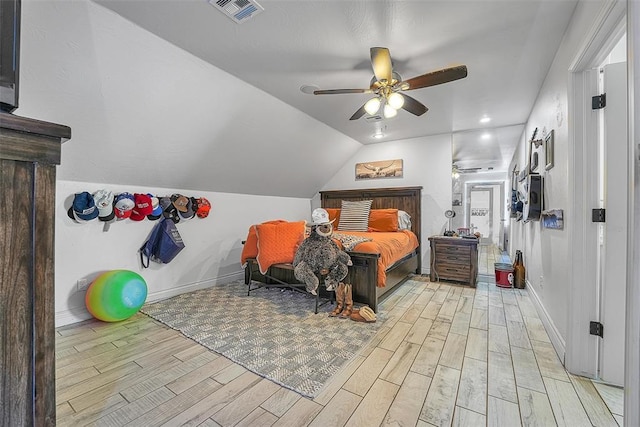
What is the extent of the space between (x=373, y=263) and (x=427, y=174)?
2.56m

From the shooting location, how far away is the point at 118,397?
1536 millimetres

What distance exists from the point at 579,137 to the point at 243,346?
109 inches

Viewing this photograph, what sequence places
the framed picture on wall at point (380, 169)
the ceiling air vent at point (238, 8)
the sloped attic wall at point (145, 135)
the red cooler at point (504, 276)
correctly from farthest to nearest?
the framed picture on wall at point (380, 169) < the red cooler at point (504, 276) < the sloped attic wall at point (145, 135) < the ceiling air vent at point (238, 8)

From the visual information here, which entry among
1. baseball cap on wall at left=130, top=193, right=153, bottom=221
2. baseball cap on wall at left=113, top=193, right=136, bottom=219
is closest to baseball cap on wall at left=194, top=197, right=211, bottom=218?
baseball cap on wall at left=130, top=193, right=153, bottom=221

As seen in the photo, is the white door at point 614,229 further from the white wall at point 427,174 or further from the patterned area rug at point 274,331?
the white wall at point 427,174

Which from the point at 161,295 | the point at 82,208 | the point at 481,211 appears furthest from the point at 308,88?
the point at 481,211

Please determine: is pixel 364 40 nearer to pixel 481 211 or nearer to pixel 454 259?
pixel 454 259

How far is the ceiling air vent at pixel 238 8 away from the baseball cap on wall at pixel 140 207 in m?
2.12

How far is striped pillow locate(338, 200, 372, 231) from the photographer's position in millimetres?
4410

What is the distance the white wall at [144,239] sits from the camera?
2529 millimetres

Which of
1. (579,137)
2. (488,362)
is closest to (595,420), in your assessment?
(488,362)

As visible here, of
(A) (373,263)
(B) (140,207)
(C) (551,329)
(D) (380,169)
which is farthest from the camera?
(D) (380,169)

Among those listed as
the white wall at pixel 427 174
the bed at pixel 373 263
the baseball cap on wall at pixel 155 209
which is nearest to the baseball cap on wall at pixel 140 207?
the baseball cap on wall at pixel 155 209

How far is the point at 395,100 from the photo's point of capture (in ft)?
7.63
